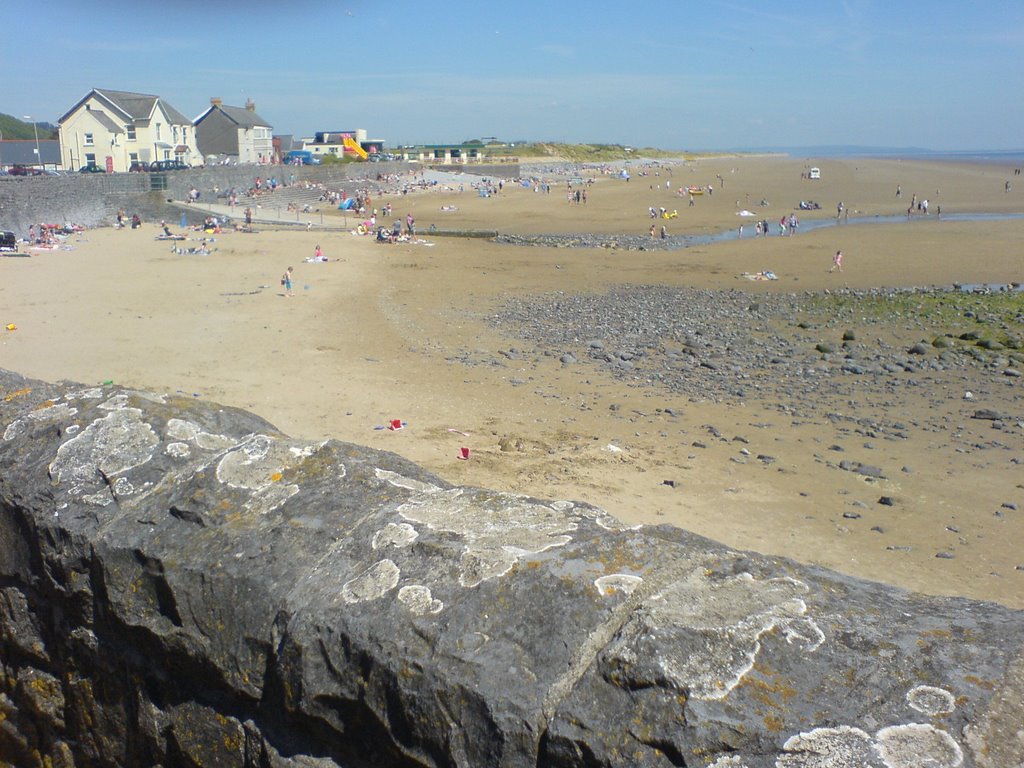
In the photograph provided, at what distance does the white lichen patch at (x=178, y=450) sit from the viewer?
349cm

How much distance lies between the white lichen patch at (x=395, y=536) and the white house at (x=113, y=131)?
221 feet

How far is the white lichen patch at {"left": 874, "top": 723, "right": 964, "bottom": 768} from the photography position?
6.27 feet

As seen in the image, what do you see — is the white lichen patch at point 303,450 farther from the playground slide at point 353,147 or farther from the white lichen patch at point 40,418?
the playground slide at point 353,147

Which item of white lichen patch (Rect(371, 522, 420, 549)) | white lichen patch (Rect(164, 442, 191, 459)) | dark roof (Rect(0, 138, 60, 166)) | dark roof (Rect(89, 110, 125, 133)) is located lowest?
white lichen patch (Rect(371, 522, 420, 549))

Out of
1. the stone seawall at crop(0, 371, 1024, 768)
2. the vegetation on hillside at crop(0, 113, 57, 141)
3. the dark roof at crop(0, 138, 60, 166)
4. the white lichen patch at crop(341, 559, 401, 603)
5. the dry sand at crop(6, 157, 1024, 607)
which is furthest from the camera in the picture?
the vegetation on hillside at crop(0, 113, 57, 141)

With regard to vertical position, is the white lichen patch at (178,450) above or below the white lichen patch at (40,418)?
below

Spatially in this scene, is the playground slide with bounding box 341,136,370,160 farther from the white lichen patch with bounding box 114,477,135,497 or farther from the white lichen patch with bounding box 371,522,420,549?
the white lichen patch with bounding box 371,522,420,549

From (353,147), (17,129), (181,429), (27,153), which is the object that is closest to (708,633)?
(181,429)

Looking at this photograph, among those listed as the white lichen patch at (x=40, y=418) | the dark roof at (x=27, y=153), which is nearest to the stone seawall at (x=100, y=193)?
the dark roof at (x=27, y=153)

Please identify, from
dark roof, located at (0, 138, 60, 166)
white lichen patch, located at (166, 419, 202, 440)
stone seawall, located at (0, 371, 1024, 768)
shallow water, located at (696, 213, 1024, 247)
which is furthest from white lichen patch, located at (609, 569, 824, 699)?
dark roof, located at (0, 138, 60, 166)

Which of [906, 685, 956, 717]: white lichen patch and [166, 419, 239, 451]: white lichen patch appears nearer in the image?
[906, 685, 956, 717]: white lichen patch

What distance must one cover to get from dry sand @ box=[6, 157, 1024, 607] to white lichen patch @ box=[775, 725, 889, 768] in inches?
303

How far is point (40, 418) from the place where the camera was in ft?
12.3

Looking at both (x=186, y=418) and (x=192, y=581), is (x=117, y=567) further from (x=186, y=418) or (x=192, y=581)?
(x=186, y=418)
